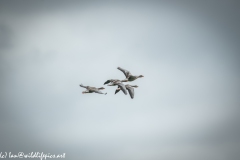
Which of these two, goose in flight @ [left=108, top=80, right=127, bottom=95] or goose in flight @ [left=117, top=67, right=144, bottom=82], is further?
goose in flight @ [left=117, top=67, right=144, bottom=82]

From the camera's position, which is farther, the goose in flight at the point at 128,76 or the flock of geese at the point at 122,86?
the goose in flight at the point at 128,76

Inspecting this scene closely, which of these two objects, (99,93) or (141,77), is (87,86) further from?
(141,77)

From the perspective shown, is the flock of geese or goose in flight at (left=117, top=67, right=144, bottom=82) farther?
goose in flight at (left=117, top=67, right=144, bottom=82)

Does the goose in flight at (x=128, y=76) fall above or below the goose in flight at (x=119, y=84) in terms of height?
above

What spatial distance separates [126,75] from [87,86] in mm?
7689

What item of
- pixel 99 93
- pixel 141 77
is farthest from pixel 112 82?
pixel 141 77

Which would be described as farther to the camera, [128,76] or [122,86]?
[128,76]

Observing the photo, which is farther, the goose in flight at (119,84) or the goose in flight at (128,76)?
the goose in flight at (128,76)

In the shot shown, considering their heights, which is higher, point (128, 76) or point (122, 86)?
point (128, 76)

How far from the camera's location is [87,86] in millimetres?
57469

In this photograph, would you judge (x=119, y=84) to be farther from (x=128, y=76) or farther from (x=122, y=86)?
(x=128, y=76)

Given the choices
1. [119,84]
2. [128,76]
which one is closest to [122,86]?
[119,84]

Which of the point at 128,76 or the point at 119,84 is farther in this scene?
the point at 128,76

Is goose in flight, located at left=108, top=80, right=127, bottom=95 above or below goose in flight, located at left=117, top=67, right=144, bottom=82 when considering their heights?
below
